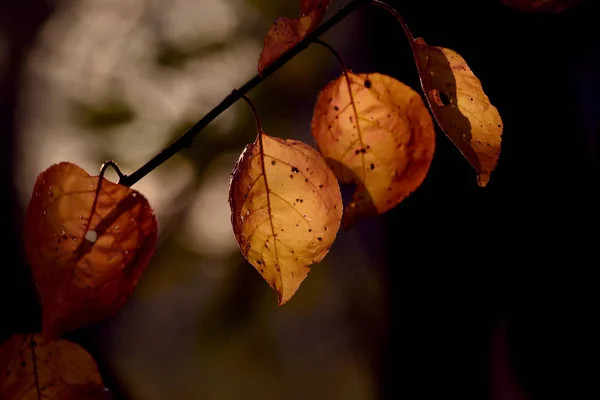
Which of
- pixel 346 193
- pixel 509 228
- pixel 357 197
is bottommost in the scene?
pixel 346 193

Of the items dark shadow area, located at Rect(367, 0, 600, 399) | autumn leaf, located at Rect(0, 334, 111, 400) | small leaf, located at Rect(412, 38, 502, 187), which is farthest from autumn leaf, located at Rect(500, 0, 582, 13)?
dark shadow area, located at Rect(367, 0, 600, 399)

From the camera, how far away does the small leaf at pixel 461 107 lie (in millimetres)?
518

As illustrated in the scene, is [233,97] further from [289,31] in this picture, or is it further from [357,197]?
[357,197]

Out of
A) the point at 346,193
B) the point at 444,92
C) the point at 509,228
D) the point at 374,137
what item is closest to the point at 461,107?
the point at 444,92

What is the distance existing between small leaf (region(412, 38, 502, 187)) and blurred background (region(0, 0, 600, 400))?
1.65 ft

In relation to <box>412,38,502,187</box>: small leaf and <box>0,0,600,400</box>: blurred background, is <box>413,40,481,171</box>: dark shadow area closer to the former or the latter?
<box>412,38,502,187</box>: small leaf

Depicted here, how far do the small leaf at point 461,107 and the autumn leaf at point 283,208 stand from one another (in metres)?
0.14

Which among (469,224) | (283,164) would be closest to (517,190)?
(469,224)

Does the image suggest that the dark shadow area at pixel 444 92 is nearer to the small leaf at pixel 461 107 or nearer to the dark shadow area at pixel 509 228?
the small leaf at pixel 461 107

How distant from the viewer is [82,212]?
53 centimetres

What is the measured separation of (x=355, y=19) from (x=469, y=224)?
2.51 feet

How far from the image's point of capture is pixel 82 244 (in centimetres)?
51

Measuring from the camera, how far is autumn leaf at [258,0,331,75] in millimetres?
491

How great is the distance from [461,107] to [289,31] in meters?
0.19
